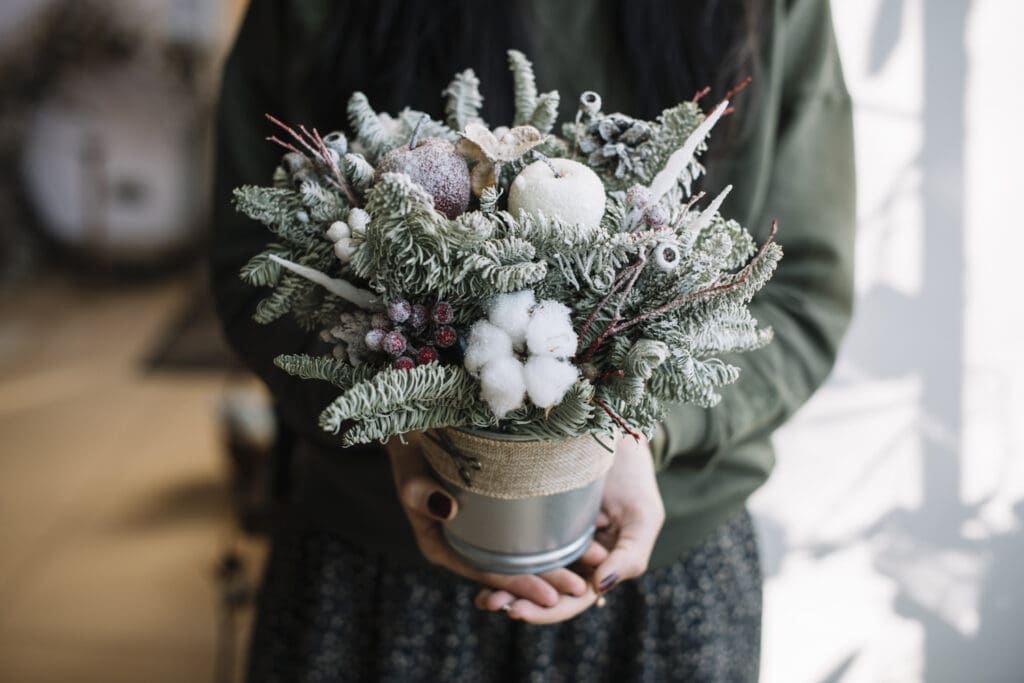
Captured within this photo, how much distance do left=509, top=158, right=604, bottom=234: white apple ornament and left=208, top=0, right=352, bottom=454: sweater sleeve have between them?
0.43 m

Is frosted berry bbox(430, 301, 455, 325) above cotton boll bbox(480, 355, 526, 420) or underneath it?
above

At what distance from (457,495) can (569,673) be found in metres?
0.30

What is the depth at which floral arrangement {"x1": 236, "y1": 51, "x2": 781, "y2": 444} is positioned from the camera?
17.2 inches

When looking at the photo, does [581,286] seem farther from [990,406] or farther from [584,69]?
[990,406]

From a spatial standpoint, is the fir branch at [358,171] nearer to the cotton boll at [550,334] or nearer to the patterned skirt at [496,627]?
the cotton boll at [550,334]

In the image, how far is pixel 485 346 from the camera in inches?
17.3

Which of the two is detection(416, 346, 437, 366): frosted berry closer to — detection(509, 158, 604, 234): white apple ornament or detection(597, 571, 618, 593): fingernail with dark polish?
detection(509, 158, 604, 234): white apple ornament

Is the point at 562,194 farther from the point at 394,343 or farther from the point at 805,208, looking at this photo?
the point at 805,208

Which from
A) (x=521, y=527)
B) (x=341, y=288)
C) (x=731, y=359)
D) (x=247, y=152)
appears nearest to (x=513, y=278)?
(x=341, y=288)

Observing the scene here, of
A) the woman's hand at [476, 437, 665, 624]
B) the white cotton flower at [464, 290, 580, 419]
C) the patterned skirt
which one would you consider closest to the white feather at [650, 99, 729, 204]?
the white cotton flower at [464, 290, 580, 419]

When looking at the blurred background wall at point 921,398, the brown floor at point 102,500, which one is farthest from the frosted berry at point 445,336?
the brown floor at point 102,500

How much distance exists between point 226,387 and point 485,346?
189 centimetres

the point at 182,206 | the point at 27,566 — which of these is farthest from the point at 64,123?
the point at 27,566

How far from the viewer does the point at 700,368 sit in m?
0.47
